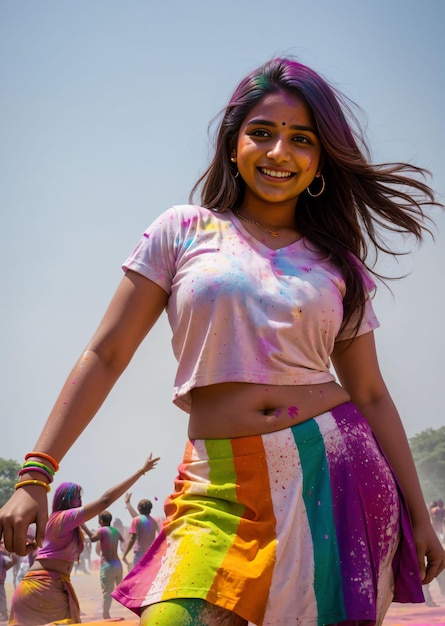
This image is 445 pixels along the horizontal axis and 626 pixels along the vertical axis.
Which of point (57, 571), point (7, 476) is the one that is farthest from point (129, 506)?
point (7, 476)

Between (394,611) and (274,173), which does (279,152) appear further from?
(394,611)

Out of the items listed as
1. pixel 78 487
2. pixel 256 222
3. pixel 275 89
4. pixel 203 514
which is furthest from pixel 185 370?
pixel 78 487

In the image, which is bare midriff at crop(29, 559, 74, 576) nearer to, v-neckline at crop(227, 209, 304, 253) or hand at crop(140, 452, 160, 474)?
hand at crop(140, 452, 160, 474)

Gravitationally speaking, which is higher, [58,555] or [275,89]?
[275,89]

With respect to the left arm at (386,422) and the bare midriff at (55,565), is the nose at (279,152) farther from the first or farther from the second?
the bare midriff at (55,565)

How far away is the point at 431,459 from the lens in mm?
33406

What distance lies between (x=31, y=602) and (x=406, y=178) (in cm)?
606

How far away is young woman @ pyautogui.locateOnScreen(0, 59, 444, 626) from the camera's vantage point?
2420 millimetres

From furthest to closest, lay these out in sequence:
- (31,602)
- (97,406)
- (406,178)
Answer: (31,602) < (406,178) < (97,406)

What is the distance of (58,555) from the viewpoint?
8.28 meters

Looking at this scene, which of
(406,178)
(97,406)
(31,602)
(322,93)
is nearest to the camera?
(97,406)

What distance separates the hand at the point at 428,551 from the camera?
2781 millimetres

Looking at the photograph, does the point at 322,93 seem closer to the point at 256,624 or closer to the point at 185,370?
the point at 185,370

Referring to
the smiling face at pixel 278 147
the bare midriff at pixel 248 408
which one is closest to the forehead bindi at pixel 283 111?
the smiling face at pixel 278 147
